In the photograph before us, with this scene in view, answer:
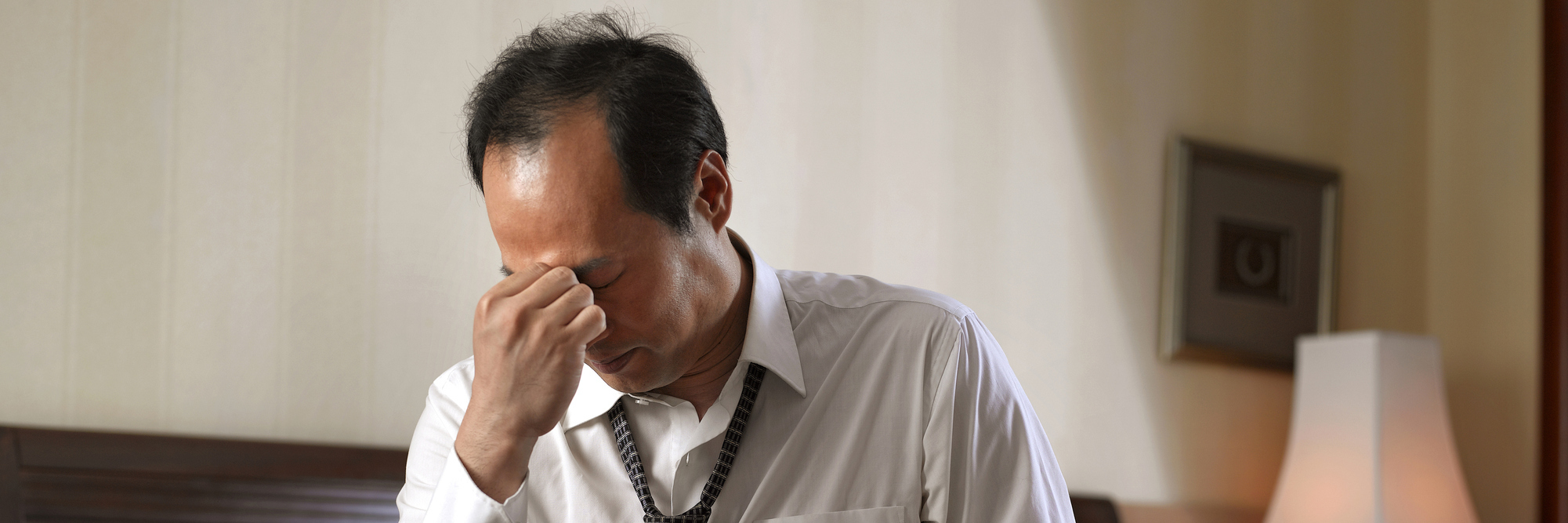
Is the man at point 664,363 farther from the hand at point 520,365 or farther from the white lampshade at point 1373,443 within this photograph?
the white lampshade at point 1373,443

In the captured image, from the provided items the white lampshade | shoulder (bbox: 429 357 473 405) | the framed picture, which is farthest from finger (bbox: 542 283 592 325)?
the white lampshade

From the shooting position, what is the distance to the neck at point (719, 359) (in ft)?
4.94

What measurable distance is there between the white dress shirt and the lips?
0.12 meters

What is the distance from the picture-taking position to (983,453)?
140cm

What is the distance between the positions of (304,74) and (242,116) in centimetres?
→ 12

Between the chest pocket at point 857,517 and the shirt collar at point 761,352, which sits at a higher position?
the shirt collar at point 761,352

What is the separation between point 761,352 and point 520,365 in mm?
317

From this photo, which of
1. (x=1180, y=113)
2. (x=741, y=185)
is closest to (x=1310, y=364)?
(x=1180, y=113)

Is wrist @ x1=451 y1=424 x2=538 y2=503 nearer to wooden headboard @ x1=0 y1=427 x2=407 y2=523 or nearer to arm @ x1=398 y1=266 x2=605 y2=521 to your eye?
arm @ x1=398 y1=266 x2=605 y2=521

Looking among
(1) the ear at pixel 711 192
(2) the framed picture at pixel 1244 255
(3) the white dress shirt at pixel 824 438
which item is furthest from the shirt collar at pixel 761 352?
(2) the framed picture at pixel 1244 255

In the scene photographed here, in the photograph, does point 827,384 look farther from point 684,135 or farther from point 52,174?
point 52,174

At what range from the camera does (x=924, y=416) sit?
1.47m

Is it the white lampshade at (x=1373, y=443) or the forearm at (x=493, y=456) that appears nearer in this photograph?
the forearm at (x=493, y=456)

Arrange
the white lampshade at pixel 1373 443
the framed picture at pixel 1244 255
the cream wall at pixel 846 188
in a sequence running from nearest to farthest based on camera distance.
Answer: the cream wall at pixel 846 188
the white lampshade at pixel 1373 443
the framed picture at pixel 1244 255
